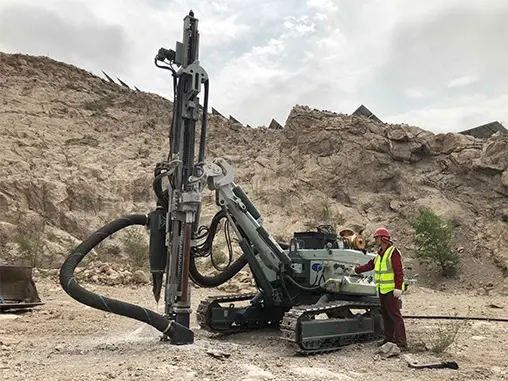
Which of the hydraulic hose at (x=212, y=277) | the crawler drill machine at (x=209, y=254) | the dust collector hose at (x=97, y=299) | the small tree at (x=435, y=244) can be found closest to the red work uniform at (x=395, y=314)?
the crawler drill machine at (x=209, y=254)

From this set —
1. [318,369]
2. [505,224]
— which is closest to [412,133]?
[505,224]

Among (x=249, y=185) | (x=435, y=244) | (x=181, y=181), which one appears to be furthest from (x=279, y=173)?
(x=181, y=181)

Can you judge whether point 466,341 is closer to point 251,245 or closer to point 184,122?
point 251,245

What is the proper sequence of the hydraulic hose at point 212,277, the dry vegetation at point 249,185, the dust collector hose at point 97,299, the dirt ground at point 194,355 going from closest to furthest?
the dirt ground at point 194,355 < the dust collector hose at point 97,299 < the hydraulic hose at point 212,277 < the dry vegetation at point 249,185

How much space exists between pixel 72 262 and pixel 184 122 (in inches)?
89.9

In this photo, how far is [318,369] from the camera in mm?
6141

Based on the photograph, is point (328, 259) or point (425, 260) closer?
point (328, 259)

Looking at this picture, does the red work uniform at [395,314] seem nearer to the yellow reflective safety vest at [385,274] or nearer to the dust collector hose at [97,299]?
the yellow reflective safety vest at [385,274]

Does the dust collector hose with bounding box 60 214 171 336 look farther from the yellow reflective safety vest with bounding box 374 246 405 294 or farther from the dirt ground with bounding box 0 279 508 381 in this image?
the yellow reflective safety vest with bounding box 374 246 405 294

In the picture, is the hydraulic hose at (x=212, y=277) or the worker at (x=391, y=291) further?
the hydraulic hose at (x=212, y=277)

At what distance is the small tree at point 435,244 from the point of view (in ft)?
55.9

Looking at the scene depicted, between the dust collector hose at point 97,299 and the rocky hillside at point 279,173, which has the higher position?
the rocky hillside at point 279,173

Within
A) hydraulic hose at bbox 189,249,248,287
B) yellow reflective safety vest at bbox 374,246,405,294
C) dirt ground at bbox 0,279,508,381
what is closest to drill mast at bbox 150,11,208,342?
hydraulic hose at bbox 189,249,248,287

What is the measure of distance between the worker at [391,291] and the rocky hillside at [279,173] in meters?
10.5
